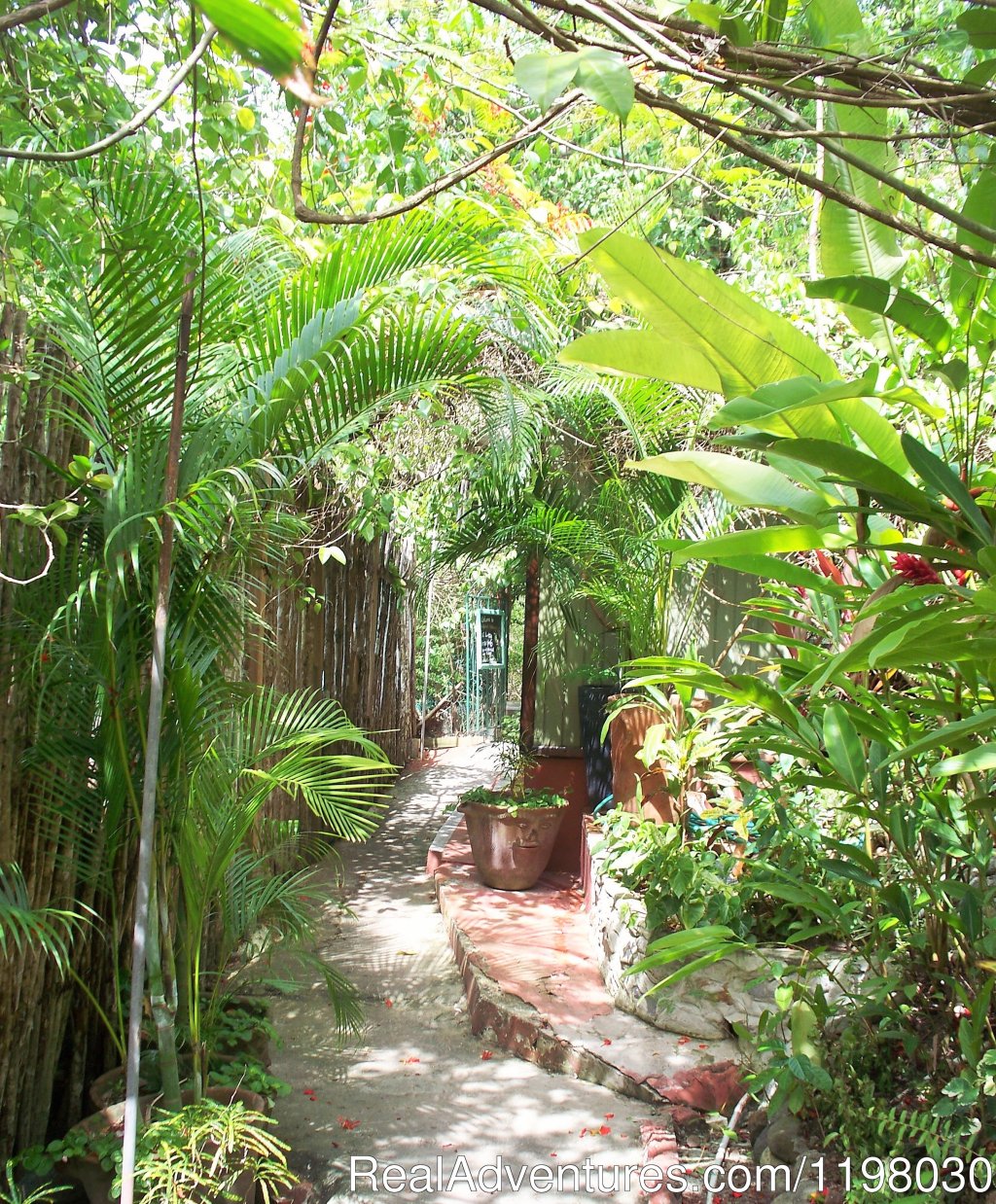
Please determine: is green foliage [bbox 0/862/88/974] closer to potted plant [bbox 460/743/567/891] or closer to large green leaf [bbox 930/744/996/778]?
large green leaf [bbox 930/744/996/778]

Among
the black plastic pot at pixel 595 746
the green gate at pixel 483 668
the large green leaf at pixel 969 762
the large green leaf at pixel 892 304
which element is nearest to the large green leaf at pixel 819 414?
the large green leaf at pixel 892 304

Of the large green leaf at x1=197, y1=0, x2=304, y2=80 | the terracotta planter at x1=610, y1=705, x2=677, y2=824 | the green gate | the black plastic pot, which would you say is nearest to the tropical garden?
the large green leaf at x1=197, y1=0, x2=304, y2=80

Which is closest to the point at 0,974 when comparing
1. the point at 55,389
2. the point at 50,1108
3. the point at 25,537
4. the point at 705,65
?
the point at 50,1108

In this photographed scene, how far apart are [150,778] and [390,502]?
7.32ft

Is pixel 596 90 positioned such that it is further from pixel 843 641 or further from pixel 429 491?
pixel 429 491

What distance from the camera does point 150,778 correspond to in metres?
1.91

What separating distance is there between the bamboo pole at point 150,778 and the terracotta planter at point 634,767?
2666mm

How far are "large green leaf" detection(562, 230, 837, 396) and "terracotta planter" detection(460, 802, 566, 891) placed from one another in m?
4.29

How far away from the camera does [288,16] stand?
0.42 meters

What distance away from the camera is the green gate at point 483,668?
1031 centimetres

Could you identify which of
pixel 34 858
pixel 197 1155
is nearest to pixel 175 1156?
pixel 197 1155

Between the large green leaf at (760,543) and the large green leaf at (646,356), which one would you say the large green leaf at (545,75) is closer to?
the large green leaf at (646,356)

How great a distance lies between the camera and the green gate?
10.3 meters

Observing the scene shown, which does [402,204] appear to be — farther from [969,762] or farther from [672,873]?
[672,873]
